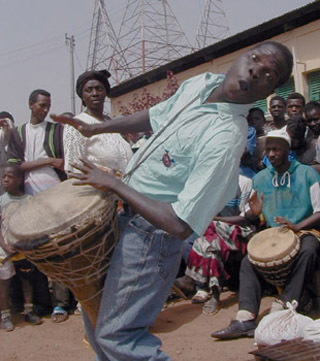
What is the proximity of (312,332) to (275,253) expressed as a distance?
3.82 ft

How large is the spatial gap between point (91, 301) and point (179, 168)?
78 centimetres

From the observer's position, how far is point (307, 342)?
3.15 metres

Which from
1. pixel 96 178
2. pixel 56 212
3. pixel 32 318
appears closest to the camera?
pixel 96 178

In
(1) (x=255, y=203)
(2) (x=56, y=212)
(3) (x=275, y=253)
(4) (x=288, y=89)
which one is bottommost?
(3) (x=275, y=253)

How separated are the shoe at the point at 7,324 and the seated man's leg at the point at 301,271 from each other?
269cm

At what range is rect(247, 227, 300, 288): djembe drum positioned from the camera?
14.2ft

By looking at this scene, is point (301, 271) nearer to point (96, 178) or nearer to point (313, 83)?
point (96, 178)

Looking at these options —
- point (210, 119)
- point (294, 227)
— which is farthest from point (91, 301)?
point (294, 227)

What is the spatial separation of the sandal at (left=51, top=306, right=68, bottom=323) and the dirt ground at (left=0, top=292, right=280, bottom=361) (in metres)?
0.06

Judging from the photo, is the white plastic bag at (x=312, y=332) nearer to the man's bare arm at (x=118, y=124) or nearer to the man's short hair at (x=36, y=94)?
the man's bare arm at (x=118, y=124)

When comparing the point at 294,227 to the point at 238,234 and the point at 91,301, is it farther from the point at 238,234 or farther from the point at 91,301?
the point at 91,301

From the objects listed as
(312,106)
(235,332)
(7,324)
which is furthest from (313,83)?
(7,324)

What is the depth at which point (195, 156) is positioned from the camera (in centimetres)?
214

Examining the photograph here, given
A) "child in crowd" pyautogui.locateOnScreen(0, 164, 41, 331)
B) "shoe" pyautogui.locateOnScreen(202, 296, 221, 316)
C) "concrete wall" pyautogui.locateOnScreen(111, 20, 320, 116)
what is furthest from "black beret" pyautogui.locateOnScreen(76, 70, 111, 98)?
"concrete wall" pyautogui.locateOnScreen(111, 20, 320, 116)
